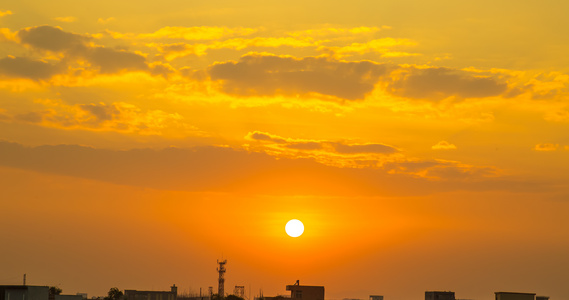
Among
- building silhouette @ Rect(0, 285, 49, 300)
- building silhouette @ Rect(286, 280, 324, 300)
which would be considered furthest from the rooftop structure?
building silhouette @ Rect(0, 285, 49, 300)

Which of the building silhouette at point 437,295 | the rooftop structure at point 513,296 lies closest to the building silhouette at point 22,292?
the rooftop structure at point 513,296

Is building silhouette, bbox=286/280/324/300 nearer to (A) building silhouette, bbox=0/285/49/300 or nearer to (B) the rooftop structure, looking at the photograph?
(B) the rooftop structure

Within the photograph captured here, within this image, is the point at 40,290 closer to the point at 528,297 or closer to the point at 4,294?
the point at 4,294

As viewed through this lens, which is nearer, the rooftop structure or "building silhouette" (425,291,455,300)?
the rooftop structure

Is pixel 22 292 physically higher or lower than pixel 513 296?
lower

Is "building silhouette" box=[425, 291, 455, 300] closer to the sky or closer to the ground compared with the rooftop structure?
closer to the sky

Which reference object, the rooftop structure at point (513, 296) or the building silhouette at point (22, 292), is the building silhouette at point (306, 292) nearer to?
the rooftop structure at point (513, 296)

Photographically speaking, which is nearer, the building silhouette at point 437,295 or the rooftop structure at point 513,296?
the rooftop structure at point 513,296

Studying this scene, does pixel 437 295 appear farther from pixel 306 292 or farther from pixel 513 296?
pixel 513 296

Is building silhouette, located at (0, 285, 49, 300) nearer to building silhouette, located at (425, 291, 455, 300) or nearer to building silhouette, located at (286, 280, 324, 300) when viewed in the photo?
building silhouette, located at (286, 280, 324, 300)

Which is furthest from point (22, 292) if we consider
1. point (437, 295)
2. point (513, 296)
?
point (437, 295)

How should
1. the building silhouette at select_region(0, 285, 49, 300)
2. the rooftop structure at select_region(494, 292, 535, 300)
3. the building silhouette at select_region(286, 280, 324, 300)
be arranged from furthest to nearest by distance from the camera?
the building silhouette at select_region(286, 280, 324, 300) → the rooftop structure at select_region(494, 292, 535, 300) → the building silhouette at select_region(0, 285, 49, 300)

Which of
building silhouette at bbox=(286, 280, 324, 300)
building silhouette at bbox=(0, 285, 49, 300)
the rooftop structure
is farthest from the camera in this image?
building silhouette at bbox=(286, 280, 324, 300)

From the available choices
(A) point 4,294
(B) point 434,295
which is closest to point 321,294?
(B) point 434,295
